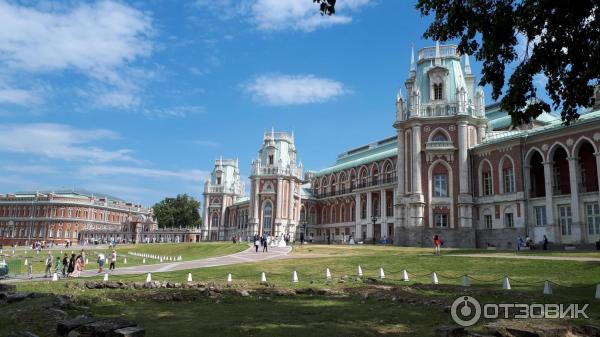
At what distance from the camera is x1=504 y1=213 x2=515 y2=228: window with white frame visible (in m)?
→ 52.4

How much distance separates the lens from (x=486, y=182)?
56.3 metres

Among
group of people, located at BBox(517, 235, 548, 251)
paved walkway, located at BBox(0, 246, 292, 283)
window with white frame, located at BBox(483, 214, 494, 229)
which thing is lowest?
paved walkway, located at BBox(0, 246, 292, 283)

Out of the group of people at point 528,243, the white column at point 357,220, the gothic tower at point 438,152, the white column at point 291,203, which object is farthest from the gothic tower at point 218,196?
the group of people at point 528,243

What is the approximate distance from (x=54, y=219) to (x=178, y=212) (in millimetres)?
39617

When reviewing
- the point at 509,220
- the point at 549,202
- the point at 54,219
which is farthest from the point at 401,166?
the point at 54,219

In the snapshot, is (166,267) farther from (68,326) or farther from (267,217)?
(267,217)

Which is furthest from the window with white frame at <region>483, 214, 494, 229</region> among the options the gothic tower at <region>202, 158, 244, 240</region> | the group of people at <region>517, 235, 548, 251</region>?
the gothic tower at <region>202, 158, 244, 240</region>

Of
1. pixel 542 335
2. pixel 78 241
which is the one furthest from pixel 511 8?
pixel 78 241

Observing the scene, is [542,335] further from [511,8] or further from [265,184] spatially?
[265,184]

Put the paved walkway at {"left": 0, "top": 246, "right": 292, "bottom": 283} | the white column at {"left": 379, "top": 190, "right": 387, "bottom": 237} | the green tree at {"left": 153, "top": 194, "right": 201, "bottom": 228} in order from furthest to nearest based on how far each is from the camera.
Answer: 1. the green tree at {"left": 153, "top": 194, "right": 201, "bottom": 228}
2. the white column at {"left": 379, "top": 190, "right": 387, "bottom": 237}
3. the paved walkway at {"left": 0, "top": 246, "right": 292, "bottom": 283}

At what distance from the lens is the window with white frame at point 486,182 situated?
55719 mm

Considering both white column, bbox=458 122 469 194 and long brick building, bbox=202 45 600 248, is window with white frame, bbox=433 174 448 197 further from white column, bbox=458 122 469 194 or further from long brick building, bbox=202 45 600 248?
white column, bbox=458 122 469 194

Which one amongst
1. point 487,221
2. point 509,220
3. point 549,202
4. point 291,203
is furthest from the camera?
point 291,203

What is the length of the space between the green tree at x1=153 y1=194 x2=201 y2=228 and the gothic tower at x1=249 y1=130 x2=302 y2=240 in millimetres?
40644
